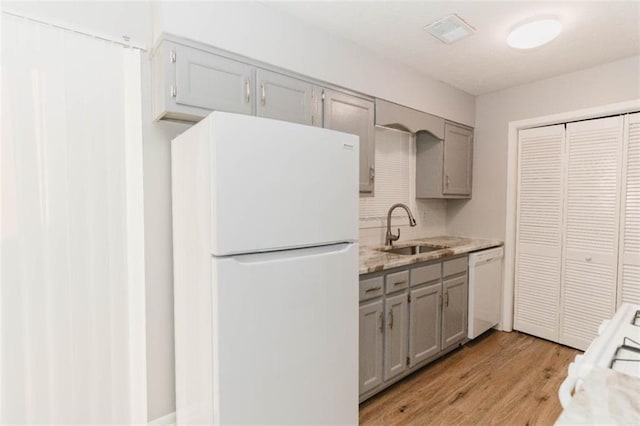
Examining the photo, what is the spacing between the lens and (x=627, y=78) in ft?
8.57

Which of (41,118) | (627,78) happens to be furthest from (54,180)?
(627,78)

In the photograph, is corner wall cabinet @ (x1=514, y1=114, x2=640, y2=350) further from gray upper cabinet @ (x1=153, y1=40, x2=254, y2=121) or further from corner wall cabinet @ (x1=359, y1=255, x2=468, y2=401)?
gray upper cabinet @ (x1=153, y1=40, x2=254, y2=121)

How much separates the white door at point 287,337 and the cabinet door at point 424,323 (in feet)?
2.46

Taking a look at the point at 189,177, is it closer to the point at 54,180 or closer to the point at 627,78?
the point at 54,180

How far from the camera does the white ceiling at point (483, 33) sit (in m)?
1.92

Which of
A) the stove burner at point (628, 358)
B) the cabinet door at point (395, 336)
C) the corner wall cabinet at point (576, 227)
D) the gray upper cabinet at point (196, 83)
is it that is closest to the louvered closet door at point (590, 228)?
the corner wall cabinet at point (576, 227)

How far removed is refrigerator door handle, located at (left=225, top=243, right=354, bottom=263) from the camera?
1377mm

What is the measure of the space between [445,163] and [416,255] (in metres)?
1.21

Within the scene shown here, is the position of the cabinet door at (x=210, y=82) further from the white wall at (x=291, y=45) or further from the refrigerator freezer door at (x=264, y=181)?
the refrigerator freezer door at (x=264, y=181)

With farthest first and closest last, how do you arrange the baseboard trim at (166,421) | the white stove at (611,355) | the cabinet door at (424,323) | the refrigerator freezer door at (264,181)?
the cabinet door at (424,323)
the baseboard trim at (166,421)
the refrigerator freezer door at (264,181)
the white stove at (611,355)

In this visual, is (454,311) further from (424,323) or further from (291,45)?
(291,45)

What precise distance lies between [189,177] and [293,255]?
58 centimetres

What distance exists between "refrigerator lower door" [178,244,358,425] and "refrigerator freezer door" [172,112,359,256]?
3.4 inches

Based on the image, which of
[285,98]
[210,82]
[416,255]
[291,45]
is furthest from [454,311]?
[210,82]
